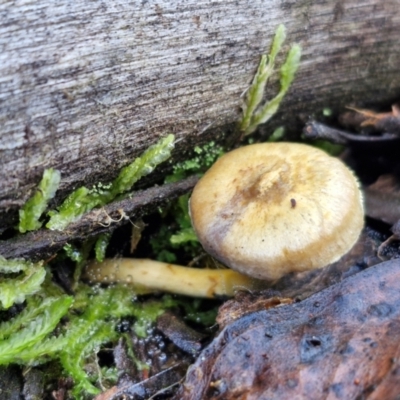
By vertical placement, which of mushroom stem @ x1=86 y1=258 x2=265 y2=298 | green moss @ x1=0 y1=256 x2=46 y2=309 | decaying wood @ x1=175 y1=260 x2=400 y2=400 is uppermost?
green moss @ x1=0 y1=256 x2=46 y2=309

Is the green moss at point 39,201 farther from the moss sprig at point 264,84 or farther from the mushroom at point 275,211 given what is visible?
the moss sprig at point 264,84

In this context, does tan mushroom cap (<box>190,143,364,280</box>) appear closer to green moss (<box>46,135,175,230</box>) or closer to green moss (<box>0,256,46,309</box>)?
green moss (<box>46,135,175,230</box>)

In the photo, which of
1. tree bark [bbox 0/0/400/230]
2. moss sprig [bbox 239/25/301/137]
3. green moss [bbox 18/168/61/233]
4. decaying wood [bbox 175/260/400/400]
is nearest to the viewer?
decaying wood [bbox 175/260/400/400]

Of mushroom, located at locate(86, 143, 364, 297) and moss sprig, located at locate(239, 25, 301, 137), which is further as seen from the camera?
moss sprig, located at locate(239, 25, 301, 137)

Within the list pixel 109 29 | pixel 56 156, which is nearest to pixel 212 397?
pixel 56 156

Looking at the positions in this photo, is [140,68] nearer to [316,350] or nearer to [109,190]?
[109,190]

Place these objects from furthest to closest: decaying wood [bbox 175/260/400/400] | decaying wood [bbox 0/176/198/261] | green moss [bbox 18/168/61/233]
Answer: decaying wood [bbox 0/176/198/261], green moss [bbox 18/168/61/233], decaying wood [bbox 175/260/400/400]

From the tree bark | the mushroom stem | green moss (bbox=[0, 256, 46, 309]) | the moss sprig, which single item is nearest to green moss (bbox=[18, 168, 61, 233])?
the tree bark
